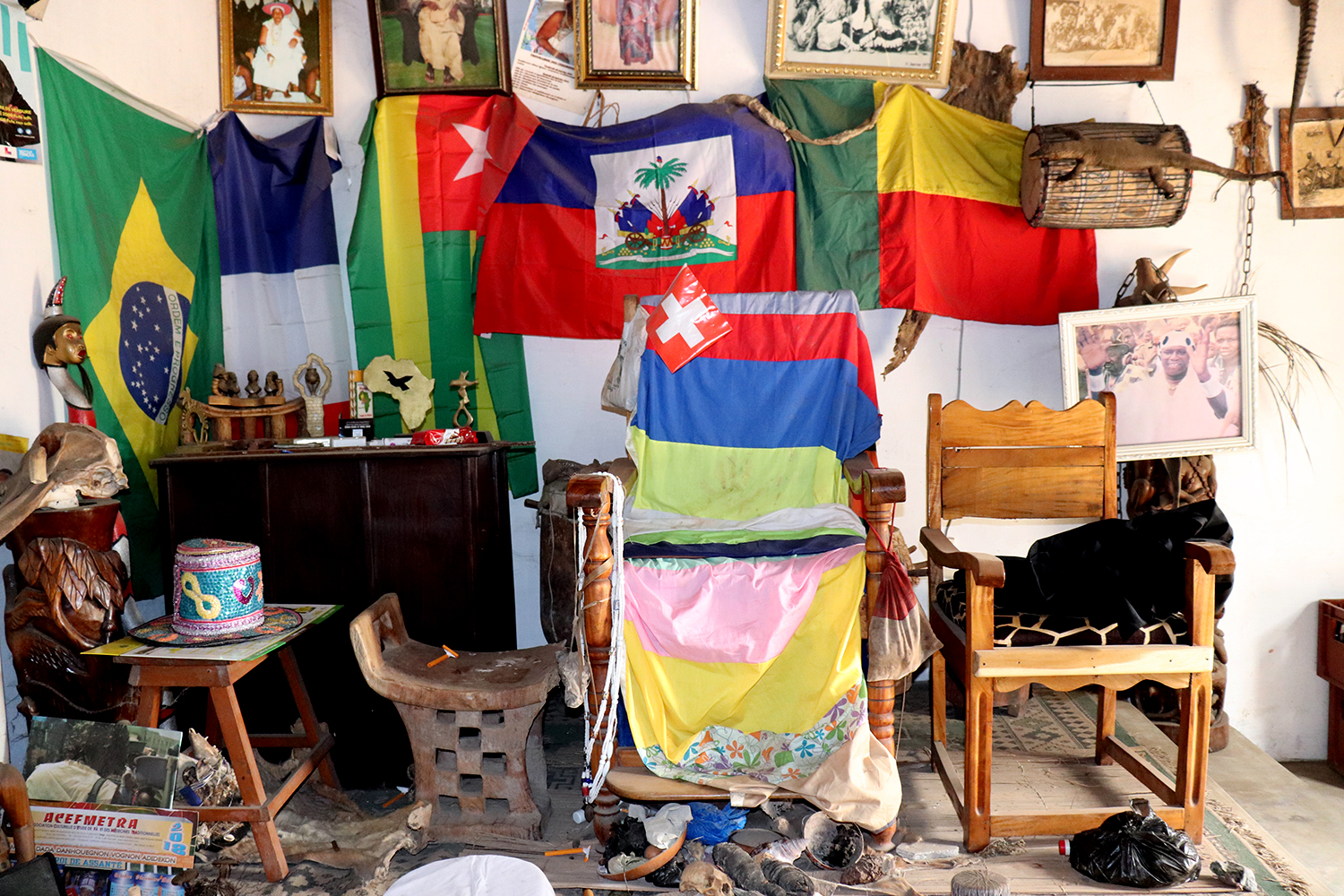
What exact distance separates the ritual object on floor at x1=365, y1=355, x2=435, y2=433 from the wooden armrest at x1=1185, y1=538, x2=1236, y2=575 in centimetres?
243

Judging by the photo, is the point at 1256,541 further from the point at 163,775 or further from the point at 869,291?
the point at 163,775

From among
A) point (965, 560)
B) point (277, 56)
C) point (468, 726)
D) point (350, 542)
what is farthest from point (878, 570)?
point (277, 56)

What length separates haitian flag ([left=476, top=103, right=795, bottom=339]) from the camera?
3301 mm

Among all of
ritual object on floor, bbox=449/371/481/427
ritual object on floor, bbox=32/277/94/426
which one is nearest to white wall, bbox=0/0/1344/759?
ritual object on floor, bbox=449/371/481/427

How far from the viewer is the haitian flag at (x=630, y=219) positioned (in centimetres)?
330

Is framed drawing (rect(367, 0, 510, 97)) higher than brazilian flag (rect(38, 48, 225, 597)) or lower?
higher

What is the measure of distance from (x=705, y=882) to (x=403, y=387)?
6.45 feet

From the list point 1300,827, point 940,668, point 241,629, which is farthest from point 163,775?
point 1300,827

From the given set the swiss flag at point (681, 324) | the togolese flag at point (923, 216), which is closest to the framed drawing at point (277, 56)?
the swiss flag at point (681, 324)

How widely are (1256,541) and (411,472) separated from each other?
326 centimetres

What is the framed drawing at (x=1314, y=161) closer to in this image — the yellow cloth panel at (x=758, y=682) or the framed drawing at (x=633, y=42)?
the framed drawing at (x=633, y=42)

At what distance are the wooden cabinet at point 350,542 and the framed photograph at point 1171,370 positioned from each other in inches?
88.1

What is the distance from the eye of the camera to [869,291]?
3.31 metres

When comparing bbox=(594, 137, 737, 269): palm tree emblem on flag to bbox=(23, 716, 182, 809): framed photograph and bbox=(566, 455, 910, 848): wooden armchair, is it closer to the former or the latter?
bbox=(566, 455, 910, 848): wooden armchair
